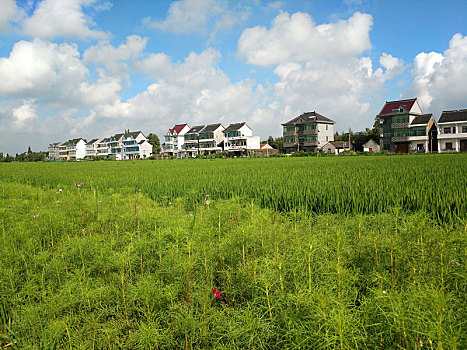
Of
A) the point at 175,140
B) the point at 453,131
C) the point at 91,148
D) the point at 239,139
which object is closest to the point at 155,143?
the point at 175,140

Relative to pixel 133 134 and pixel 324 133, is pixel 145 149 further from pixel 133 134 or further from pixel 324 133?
pixel 324 133

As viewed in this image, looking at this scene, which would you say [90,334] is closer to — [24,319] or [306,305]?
[24,319]

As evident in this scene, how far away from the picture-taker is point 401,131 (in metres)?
66.2

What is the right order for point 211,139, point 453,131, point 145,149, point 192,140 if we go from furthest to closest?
point 145,149 < point 192,140 < point 211,139 < point 453,131

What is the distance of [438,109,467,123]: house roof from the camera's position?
2313 inches

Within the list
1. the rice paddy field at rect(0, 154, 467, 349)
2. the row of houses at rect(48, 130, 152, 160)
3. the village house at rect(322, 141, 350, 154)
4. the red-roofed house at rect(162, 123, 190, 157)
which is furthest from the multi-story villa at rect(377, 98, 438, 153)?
the row of houses at rect(48, 130, 152, 160)

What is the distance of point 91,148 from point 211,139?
77.9 meters

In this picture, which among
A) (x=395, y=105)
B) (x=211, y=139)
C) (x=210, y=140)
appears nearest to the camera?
(x=395, y=105)

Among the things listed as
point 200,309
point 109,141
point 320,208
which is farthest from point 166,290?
point 109,141

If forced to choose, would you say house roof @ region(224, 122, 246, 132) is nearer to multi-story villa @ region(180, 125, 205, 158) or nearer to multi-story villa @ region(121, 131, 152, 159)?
multi-story villa @ region(180, 125, 205, 158)

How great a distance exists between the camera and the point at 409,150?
65312mm

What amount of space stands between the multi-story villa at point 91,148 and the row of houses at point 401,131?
102930mm

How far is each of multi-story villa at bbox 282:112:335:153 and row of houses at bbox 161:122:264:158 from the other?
9.44m

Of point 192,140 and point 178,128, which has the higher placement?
point 178,128
